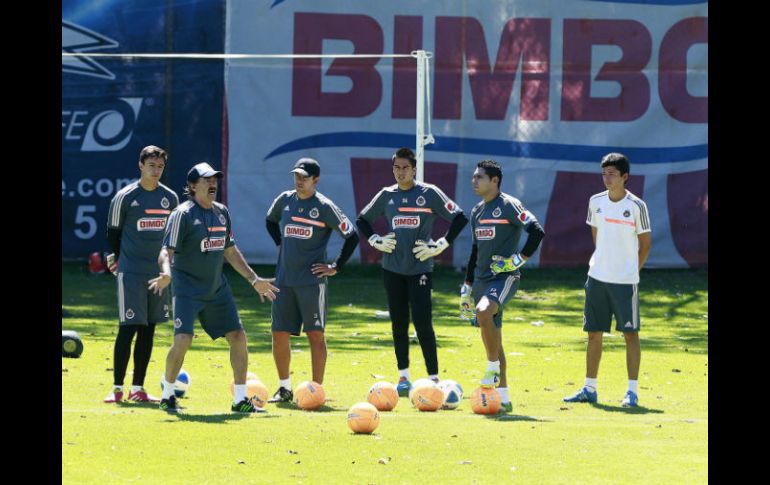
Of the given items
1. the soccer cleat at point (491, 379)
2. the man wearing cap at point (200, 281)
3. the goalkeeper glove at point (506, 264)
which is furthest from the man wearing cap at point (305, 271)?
the soccer cleat at point (491, 379)

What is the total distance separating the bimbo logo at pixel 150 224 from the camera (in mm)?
12328

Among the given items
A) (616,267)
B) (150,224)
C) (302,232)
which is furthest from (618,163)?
(150,224)

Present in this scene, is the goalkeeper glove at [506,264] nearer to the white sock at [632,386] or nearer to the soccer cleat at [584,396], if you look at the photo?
the soccer cleat at [584,396]

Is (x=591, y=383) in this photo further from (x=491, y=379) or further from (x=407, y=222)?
(x=407, y=222)

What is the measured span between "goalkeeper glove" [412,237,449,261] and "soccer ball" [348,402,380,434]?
9.56ft

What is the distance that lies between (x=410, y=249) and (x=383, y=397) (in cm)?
195

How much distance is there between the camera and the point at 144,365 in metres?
12.2

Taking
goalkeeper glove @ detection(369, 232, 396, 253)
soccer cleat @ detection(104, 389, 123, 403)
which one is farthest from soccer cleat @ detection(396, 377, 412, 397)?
soccer cleat @ detection(104, 389, 123, 403)

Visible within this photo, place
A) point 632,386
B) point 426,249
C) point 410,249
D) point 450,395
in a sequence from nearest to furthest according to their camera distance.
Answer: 1. point 450,395
2. point 632,386
3. point 426,249
4. point 410,249

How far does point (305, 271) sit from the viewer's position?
41.7 ft

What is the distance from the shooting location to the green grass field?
29.5 ft
